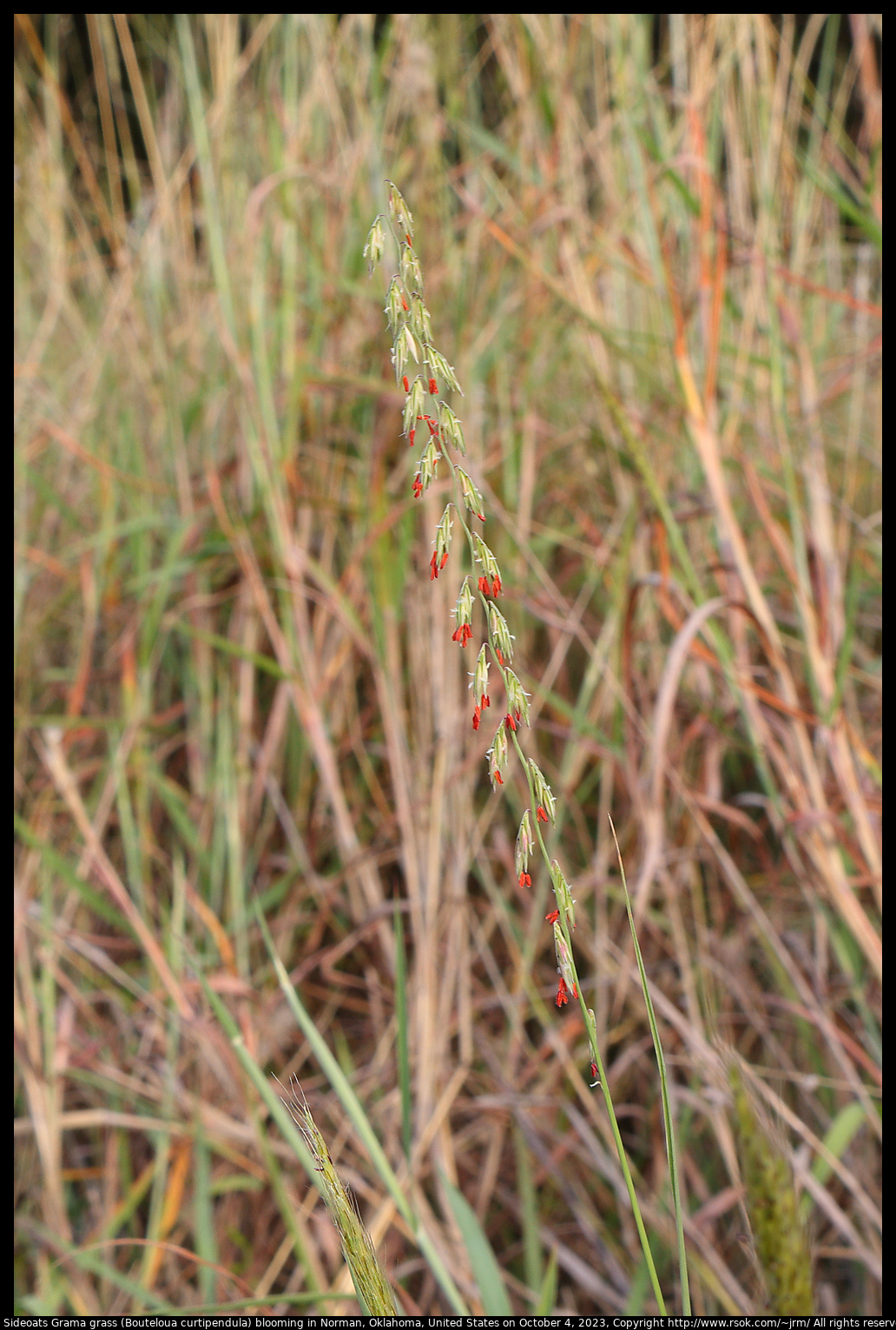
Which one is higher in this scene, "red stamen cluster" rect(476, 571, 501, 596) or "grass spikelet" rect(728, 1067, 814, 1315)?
"red stamen cluster" rect(476, 571, 501, 596)

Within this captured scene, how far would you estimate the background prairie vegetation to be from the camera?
0.84 metres

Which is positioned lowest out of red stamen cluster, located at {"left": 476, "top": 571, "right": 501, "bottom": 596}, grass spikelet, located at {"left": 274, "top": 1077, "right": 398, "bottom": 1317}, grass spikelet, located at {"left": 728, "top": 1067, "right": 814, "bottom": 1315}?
grass spikelet, located at {"left": 728, "top": 1067, "right": 814, "bottom": 1315}

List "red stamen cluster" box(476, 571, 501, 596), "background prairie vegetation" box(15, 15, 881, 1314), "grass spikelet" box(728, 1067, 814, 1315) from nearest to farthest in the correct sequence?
1. "red stamen cluster" box(476, 571, 501, 596)
2. "grass spikelet" box(728, 1067, 814, 1315)
3. "background prairie vegetation" box(15, 15, 881, 1314)

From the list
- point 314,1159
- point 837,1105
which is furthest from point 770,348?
point 314,1159

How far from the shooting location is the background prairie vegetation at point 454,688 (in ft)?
2.77

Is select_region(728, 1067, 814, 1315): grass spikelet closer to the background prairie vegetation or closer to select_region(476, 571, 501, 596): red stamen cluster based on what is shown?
the background prairie vegetation

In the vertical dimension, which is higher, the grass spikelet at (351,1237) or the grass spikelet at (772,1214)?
the grass spikelet at (351,1237)

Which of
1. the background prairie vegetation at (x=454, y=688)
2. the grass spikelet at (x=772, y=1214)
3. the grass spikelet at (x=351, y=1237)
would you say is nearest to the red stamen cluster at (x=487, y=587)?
the grass spikelet at (x=351, y=1237)

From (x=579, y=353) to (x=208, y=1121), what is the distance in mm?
1012

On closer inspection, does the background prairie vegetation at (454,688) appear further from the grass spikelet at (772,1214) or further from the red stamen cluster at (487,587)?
the red stamen cluster at (487,587)

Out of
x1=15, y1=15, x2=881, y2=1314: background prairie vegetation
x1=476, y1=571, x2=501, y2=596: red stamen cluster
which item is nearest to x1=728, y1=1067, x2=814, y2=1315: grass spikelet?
x1=15, y1=15, x2=881, y2=1314: background prairie vegetation

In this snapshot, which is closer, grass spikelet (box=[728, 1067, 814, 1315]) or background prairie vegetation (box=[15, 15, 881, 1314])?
grass spikelet (box=[728, 1067, 814, 1315])

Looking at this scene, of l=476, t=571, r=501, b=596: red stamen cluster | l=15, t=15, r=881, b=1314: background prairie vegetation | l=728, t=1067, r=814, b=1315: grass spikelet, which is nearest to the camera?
l=476, t=571, r=501, b=596: red stamen cluster

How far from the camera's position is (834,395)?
120 centimetres
